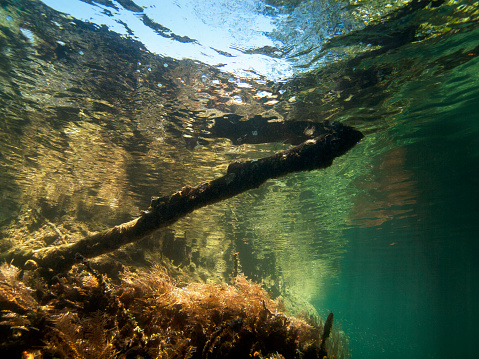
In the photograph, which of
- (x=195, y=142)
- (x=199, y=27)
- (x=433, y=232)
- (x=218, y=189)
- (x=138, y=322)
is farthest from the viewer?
(x=433, y=232)

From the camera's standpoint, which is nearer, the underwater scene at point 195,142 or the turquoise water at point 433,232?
the underwater scene at point 195,142

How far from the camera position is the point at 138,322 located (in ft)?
13.7

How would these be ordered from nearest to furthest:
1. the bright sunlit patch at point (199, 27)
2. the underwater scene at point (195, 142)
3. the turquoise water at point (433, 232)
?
1. the underwater scene at point (195, 142)
2. the bright sunlit patch at point (199, 27)
3. the turquoise water at point (433, 232)

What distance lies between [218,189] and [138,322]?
3.24 metres

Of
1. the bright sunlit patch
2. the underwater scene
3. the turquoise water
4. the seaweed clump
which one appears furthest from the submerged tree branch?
the turquoise water

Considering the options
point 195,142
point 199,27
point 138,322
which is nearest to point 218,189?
point 138,322

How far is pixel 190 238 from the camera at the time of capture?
21.5 m

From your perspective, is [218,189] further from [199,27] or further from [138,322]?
[199,27]

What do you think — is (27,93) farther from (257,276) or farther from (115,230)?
(257,276)

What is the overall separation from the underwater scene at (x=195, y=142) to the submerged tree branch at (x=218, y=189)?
0.05 metres

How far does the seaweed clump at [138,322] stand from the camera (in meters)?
3.25

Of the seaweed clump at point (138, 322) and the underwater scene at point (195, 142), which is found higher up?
the underwater scene at point (195, 142)

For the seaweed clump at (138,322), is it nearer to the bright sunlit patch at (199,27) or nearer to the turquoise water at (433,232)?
the bright sunlit patch at (199,27)

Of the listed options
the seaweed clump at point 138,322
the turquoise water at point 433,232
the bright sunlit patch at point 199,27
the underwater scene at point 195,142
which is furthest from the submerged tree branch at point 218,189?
the turquoise water at point 433,232
